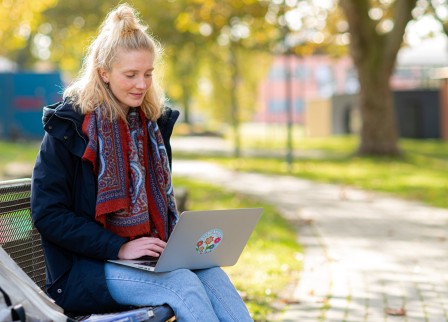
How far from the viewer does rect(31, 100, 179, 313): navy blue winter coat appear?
355cm

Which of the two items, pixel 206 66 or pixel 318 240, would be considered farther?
pixel 206 66

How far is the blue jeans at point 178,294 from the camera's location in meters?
3.49

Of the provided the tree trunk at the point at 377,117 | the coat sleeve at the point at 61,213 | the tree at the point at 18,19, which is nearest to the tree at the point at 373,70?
the tree trunk at the point at 377,117

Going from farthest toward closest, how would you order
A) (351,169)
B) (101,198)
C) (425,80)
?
(425,80), (351,169), (101,198)

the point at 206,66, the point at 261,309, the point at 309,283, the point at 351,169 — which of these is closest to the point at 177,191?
the point at 309,283

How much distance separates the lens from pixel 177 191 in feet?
32.7

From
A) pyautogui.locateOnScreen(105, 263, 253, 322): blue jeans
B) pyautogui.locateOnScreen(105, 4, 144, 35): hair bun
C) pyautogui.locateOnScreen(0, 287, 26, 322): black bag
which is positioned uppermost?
pyautogui.locateOnScreen(105, 4, 144, 35): hair bun

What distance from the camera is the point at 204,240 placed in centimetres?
368

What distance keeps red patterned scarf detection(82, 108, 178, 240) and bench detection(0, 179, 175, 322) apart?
1.41 ft

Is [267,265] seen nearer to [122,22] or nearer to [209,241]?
[209,241]

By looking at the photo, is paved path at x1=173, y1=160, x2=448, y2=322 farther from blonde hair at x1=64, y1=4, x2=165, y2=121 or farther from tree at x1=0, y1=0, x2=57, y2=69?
tree at x1=0, y1=0, x2=57, y2=69

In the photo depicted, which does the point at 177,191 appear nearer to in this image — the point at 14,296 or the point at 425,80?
the point at 14,296

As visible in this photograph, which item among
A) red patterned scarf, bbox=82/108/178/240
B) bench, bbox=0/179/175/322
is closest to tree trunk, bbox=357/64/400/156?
bench, bbox=0/179/175/322

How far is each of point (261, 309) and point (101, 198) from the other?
265 centimetres
